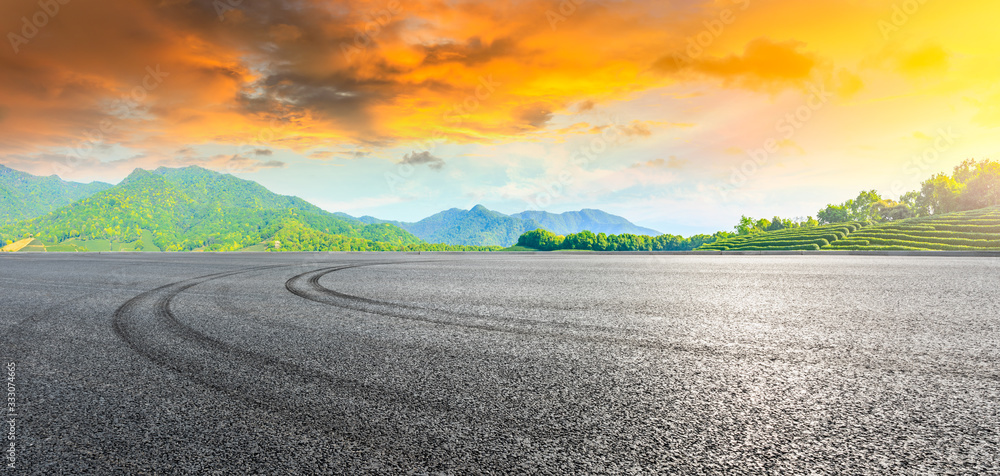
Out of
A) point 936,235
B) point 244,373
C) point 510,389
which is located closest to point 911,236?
point 936,235

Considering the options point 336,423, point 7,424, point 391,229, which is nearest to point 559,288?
point 336,423

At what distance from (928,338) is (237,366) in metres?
8.22

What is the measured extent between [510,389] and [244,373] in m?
2.67

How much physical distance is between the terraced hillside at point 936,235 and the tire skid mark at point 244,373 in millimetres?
52126

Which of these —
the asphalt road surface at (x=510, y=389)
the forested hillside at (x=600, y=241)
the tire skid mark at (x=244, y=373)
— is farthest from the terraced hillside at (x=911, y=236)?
the tire skid mark at (x=244, y=373)

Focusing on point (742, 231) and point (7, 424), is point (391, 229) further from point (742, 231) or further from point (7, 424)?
point (7, 424)

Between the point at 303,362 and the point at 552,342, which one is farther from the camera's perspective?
the point at 552,342

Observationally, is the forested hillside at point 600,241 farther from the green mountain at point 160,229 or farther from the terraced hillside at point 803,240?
the green mountain at point 160,229

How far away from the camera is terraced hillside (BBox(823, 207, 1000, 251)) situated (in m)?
41.3

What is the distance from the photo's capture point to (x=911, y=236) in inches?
1837

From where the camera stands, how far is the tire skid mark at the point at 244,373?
12.1ft

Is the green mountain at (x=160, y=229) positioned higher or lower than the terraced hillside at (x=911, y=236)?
higher

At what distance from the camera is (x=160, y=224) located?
18525cm

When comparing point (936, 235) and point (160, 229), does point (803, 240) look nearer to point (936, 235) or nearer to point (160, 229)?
point (936, 235)
